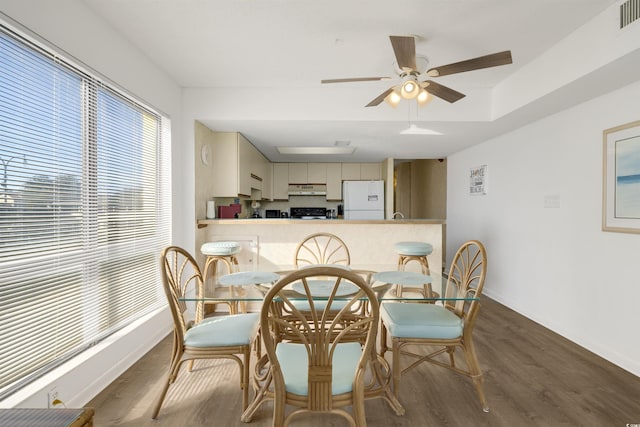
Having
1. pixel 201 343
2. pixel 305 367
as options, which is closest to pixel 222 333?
pixel 201 343

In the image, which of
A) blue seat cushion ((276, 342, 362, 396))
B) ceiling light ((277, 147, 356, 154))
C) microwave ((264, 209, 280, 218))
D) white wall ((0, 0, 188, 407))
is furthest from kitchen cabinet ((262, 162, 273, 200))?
blue seat cushion ((276, 342, 362, 396))

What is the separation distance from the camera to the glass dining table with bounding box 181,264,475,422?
1.74 metres

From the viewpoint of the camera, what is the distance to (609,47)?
2.12 metres

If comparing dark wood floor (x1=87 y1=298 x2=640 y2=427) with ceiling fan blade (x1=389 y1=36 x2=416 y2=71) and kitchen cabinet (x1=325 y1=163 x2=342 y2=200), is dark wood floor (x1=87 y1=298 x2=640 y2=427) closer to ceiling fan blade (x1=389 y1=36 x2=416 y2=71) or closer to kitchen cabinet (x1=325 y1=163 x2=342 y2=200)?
ceiling fan blade (x1=389 y1=36 x2=416 y2=71)

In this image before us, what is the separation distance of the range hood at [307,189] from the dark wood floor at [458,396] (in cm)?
407

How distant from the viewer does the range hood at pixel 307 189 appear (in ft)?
20.9

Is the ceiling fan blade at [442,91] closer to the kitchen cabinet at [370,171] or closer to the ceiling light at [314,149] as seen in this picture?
the ceiling light at [314,149]

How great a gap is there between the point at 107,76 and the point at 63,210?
101cm

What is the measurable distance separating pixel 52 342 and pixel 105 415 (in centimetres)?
51

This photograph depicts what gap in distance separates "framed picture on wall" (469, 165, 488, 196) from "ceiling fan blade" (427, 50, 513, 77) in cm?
272

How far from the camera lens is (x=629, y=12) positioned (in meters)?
1.98

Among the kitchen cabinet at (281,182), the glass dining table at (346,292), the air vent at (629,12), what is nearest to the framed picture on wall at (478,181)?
the air vent at (629,12)

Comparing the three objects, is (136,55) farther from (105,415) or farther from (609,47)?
(609,47)

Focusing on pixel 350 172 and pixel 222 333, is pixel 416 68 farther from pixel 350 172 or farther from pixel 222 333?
pixel 350 172
